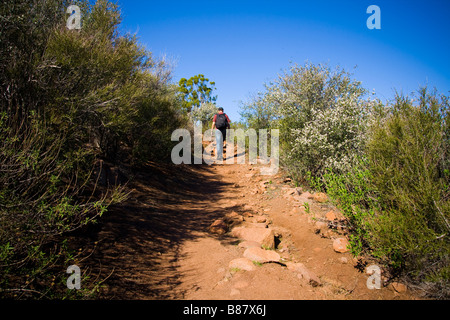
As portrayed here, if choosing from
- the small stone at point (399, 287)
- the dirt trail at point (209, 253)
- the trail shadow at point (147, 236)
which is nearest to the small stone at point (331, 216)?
the dirt trail at point (209, 253)

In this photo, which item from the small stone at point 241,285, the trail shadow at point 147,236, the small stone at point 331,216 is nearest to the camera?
the small stone at point 241,285

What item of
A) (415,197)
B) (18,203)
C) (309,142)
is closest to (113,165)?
(18,203)

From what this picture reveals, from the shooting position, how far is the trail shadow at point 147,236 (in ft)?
10.2

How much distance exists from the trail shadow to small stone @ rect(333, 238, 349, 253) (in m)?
2.33

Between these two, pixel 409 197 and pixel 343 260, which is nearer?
pixel 409 197

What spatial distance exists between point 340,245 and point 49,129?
462cm

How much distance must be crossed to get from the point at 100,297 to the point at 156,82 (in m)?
7.84

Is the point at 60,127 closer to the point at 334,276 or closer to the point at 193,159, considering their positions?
the point at 334,276

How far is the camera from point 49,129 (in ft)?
10.9

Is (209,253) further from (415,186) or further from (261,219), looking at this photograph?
(415,186)

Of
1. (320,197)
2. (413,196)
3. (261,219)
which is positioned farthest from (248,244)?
(413,196)

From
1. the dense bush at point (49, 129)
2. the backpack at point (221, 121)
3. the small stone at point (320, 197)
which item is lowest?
the small stone at point (320, 197)

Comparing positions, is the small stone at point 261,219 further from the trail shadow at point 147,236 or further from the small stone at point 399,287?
the small stone at point 399,287

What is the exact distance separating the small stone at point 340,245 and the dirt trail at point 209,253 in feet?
0.23
